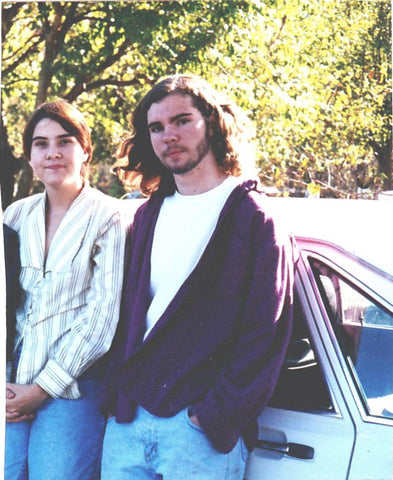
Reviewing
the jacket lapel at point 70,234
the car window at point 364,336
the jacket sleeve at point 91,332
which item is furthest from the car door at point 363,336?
the jacket lapel at point 70,234

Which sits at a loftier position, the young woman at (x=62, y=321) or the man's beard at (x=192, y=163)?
the man's beard at (x=192, y=163)

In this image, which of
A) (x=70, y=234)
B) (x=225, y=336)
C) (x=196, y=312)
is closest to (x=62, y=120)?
(x=70, y=234)

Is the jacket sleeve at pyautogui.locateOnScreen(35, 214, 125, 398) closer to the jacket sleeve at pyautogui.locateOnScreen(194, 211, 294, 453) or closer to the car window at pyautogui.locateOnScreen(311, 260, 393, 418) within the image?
the jacket sleeve at pyautogui.locateOnScreen(194, 211, 294, 453)

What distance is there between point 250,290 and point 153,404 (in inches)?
18.1

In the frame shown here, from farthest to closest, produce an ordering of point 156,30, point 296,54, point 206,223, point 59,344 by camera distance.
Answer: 1. point 296,54
2. point 156,30
3. point 59,344
4. point 206,223

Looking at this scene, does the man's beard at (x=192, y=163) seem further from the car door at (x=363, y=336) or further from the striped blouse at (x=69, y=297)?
the car door at (x=363, y=336)

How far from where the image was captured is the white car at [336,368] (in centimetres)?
197

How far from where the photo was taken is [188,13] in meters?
4.93

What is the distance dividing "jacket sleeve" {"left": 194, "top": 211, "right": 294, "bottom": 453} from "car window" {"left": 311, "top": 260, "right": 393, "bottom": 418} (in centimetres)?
28

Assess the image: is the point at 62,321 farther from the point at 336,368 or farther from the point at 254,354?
the point at 336,368

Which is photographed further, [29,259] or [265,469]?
[29,259]

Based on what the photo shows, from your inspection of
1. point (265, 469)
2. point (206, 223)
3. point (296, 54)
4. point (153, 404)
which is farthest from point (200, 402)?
point (296, 54)

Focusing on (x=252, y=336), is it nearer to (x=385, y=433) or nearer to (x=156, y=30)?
(x=385, y=433)

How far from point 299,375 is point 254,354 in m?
0.33
